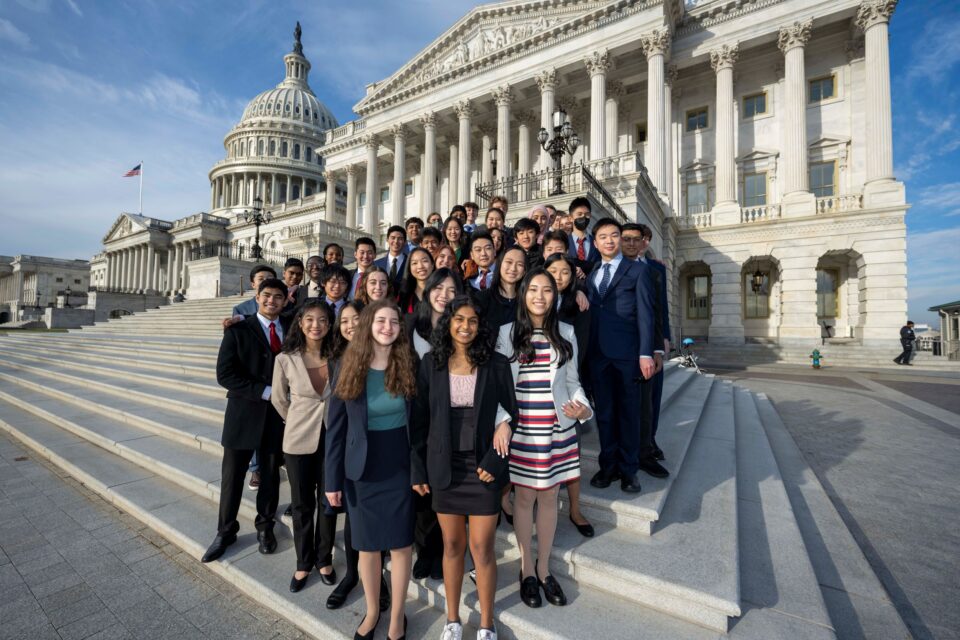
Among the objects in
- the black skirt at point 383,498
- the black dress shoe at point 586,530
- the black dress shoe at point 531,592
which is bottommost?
the black dress shoe at point 531,592

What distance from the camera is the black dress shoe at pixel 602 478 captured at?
3.70m

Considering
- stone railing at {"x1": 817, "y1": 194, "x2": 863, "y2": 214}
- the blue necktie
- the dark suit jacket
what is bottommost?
the dark suit jacket

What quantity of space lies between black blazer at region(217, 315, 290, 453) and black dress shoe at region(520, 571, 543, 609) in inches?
90.3

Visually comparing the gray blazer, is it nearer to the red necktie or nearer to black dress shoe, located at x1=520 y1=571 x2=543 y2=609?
black dress shoe, located at x1=520 y1=571 x2=543 y2=609

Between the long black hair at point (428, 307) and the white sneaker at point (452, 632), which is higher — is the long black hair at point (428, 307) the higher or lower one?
the higher one

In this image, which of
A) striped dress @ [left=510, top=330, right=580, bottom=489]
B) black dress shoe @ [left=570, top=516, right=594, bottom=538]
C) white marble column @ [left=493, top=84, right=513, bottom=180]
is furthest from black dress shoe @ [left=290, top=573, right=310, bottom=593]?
white marble column @ [left=493, top=84, right=513, bottom=180]

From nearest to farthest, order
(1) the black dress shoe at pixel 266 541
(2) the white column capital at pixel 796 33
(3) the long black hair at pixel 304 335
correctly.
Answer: (3) the long black hair at pixel 304 335 < (1) the black dress shoe at pixel 266 541 < (2) the white column capital at pixel 796 33

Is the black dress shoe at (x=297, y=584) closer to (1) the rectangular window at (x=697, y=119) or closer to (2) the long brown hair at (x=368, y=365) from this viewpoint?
(2) the long brown hair at (x=368, y=365)

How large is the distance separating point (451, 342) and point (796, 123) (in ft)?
87.7

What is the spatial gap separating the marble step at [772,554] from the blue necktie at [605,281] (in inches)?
95.4

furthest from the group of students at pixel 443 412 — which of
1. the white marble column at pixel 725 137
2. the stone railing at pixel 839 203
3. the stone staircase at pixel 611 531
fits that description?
the stone railing at pixel 839 203

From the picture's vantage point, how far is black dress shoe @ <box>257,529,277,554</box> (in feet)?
11.2

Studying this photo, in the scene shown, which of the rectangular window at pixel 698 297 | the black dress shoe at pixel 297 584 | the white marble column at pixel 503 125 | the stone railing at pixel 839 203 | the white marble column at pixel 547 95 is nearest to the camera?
the black dress shoe at pixel 297 584

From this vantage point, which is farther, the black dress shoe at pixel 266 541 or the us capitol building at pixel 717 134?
the us capitol building at pixel 717 134
